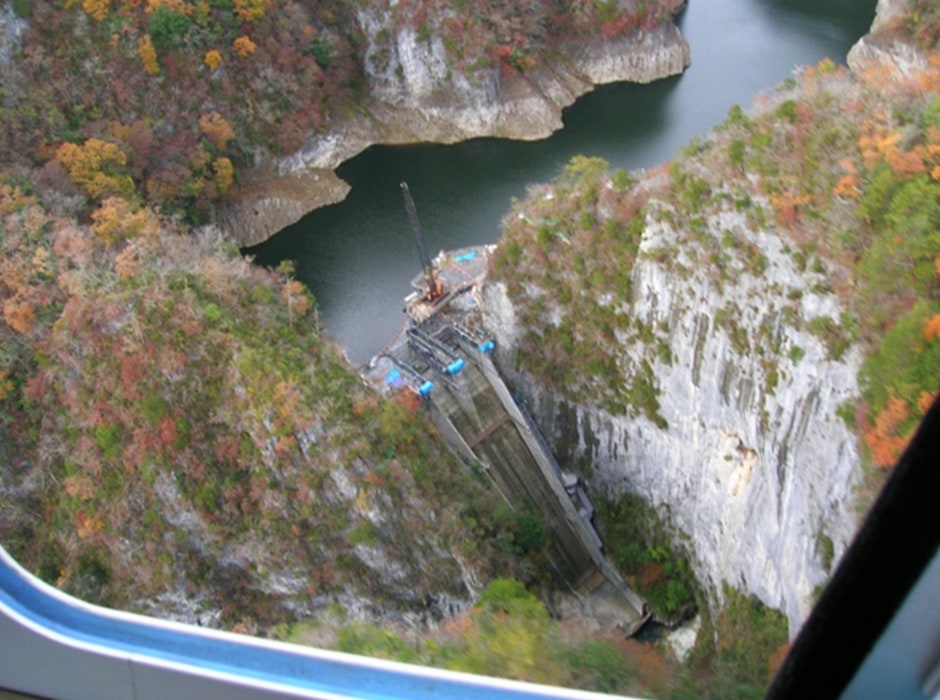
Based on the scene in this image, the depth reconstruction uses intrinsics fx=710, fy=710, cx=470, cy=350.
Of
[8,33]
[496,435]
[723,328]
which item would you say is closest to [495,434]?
[496,435]

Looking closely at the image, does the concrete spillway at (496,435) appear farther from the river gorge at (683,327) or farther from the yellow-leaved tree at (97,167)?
the yellow-leaved tree at (97,167)

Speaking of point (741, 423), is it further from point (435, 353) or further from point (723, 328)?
point (435, 353)

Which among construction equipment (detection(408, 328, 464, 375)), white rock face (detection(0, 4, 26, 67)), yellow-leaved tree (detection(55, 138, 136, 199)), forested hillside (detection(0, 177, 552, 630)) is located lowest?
construction equipment (detection(408, 328, 464, 375))

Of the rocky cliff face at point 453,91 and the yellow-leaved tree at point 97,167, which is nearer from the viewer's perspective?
the yellow-leaved tree at point 97,167

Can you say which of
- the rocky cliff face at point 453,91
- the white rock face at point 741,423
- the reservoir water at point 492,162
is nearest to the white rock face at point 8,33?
the rocky cliff face at point 453,91

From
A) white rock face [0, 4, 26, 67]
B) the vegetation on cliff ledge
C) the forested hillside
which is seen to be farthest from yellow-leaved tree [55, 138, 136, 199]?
the vegetation on cliff ledge

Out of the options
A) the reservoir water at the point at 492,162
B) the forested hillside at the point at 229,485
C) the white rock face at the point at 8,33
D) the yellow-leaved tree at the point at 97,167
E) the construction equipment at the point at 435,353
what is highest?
the white rock face at the point at 8,33

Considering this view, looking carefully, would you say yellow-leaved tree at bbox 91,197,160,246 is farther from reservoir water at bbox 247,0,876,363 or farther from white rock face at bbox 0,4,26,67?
white rock face at bbox 0,4,26,67

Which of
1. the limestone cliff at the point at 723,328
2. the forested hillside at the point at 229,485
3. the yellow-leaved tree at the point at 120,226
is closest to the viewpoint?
the limestone cliff at the point at 723,328
